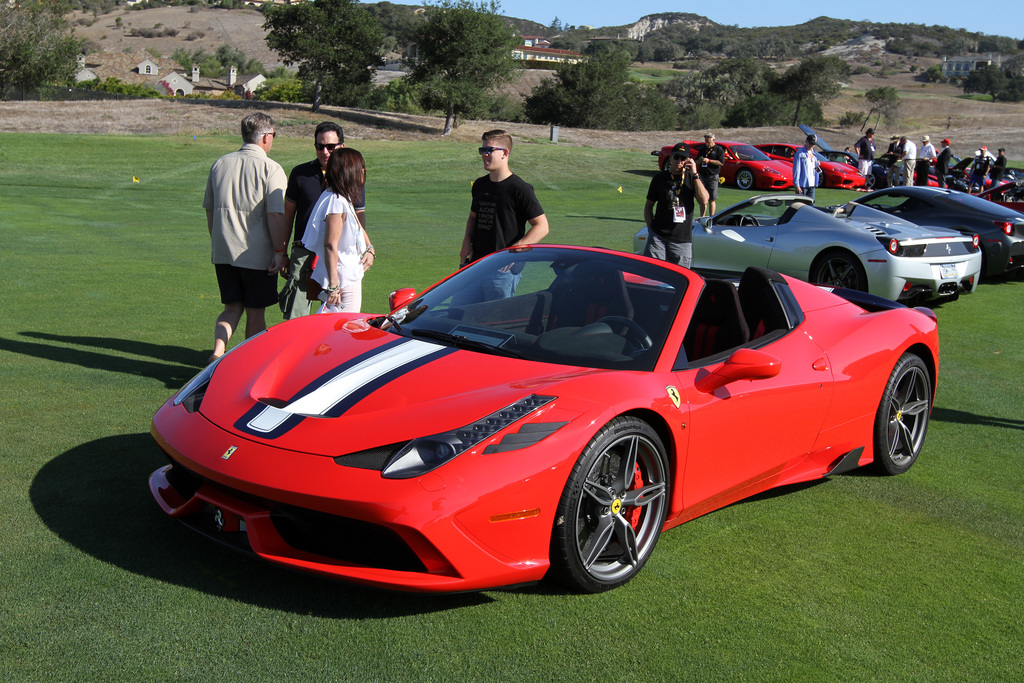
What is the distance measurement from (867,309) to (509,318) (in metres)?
2.34

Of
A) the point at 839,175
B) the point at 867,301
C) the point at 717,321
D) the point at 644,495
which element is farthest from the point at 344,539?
the point at 839,175

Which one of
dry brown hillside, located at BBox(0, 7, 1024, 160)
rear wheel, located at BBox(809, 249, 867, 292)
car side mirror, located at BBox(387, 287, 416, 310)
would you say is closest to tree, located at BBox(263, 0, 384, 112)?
dry brown hillside, located at BBox(0, 7, 1024, 160)

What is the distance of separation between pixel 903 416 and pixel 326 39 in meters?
50.3

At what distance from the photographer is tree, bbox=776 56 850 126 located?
67.7m

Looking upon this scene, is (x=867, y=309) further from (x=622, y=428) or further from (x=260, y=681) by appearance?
(x=260, y=681)

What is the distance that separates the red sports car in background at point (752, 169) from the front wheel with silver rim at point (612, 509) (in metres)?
26.5

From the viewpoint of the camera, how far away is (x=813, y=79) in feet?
226

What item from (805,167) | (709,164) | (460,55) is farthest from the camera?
(460,55)

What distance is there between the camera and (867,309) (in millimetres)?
5461

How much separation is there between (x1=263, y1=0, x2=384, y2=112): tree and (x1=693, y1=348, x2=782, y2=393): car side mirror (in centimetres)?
4913

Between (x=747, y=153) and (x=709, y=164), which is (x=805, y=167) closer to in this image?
(x=709, y=164)

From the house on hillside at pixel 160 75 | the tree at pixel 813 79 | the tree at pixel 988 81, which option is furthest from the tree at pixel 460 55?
the tree at pixel 988 81

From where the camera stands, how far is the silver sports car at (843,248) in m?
10.7

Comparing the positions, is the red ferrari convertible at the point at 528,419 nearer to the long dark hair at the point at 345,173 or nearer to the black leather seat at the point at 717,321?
the black leather seat at the point at 717,321
